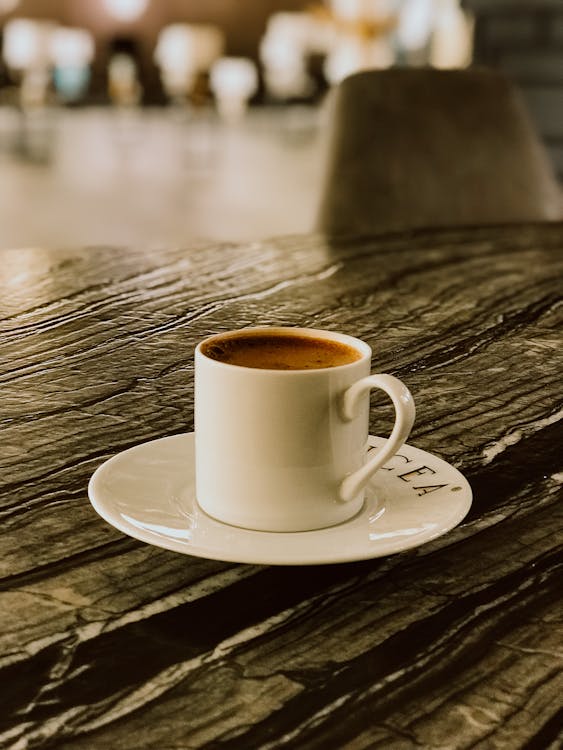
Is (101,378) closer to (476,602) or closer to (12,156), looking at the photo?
(476,602)

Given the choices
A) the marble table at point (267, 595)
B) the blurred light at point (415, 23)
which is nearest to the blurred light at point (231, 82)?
the blurred light at point (415, 23)

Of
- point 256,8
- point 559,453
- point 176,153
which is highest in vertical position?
point 256,8

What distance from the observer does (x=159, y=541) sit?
38 centimetres

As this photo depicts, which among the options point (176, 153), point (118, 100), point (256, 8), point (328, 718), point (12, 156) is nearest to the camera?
point (328, 718)

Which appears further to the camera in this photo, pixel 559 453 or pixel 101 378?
pixel 101 378

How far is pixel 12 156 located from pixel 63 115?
34cm

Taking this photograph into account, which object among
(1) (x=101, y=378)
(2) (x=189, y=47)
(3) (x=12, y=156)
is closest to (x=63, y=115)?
(3) (x=12, y=156)

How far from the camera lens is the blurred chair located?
61.9 inches

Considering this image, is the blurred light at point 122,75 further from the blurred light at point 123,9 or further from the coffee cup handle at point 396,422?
the coffee cup handle at point 396,422

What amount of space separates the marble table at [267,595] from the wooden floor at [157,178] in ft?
13.5

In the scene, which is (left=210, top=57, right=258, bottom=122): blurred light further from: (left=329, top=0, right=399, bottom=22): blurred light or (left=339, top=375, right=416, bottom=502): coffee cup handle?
(left=339, top=375, right=416, bottom=502): coffee cup handle

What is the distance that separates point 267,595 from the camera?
14.5 inches

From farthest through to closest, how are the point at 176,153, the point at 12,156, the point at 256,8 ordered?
the point at 256,8 < the point at 176,153 < the point at 12,156

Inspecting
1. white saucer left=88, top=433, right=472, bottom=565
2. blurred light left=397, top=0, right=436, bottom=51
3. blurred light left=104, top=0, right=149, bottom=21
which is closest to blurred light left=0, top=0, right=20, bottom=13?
blurred light left=104, top=0, right=149, bottom=21
